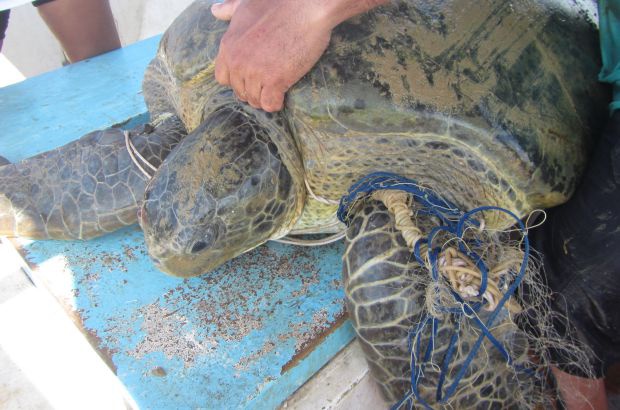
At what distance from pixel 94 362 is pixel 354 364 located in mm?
655

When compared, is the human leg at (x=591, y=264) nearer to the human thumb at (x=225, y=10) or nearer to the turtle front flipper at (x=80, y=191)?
the human thumb at (x=225, y=10)

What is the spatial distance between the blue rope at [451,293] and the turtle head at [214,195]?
0.20m

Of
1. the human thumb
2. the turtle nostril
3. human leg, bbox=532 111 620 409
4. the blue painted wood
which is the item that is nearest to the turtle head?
the turtle nostril

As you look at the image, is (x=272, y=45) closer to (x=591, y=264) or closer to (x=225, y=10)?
(x=225, y=10)

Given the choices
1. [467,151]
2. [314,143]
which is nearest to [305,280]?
[314,143]

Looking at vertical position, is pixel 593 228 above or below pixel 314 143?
below

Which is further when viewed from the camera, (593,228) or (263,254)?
(263,254)

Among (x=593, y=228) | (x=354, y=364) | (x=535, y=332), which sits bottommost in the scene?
(x=354, y=364)

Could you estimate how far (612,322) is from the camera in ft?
3.22

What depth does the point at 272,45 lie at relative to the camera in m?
0.93

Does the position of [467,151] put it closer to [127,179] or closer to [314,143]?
[314,143]

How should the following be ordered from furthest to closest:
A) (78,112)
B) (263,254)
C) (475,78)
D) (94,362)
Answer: (78,112), (263,254), (94,362), (475,78)

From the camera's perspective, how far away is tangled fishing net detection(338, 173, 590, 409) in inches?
30.9

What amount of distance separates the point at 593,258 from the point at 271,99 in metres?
0.75
